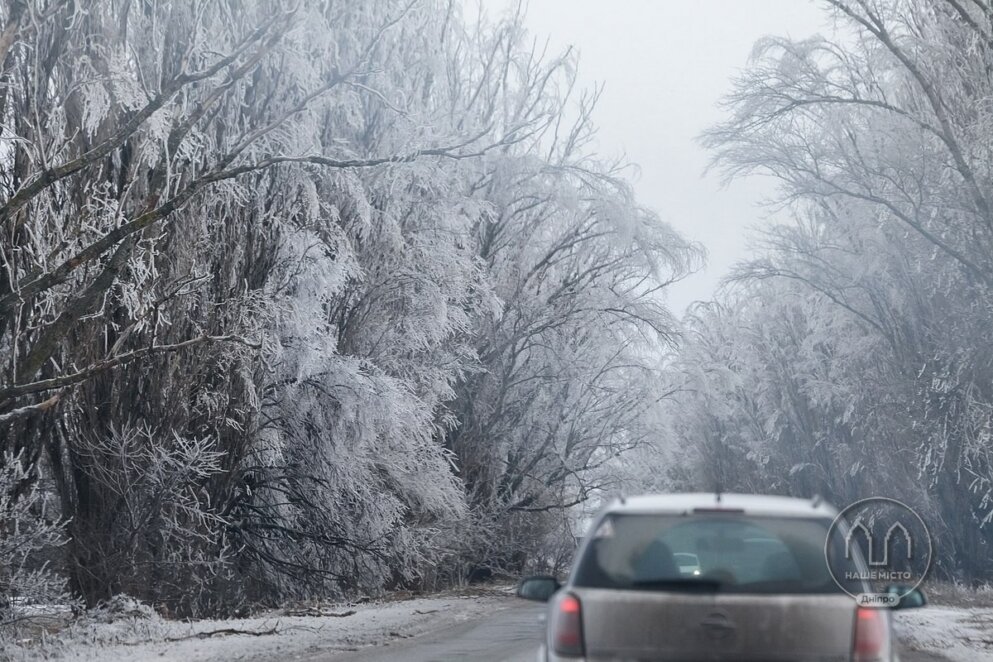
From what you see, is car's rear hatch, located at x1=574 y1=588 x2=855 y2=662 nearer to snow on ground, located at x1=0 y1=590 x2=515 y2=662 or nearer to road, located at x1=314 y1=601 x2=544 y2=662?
road, located at x1=314 y1=601 x2=544 y2=662

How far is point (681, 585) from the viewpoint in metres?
5.45

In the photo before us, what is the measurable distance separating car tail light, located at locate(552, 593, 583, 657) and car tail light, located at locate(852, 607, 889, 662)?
1.24m

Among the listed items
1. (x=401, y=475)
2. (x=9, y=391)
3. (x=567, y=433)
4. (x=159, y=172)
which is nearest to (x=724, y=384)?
(x=567, y=433)

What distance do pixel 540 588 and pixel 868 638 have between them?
78.8 inches

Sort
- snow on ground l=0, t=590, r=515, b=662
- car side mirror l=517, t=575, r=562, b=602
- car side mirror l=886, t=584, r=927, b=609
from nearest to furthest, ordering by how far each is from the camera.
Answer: car side mirror l=886, t=584, r=927, b=609, car side mirror l=517, t=575, r=562, b=602, snow on ground l=0, t=590, r=515, b=662

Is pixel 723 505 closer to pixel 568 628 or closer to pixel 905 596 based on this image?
pixel 568 628

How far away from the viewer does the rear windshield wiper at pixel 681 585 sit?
212 inches

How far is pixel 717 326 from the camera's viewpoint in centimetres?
5862

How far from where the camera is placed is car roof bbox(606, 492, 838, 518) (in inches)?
223

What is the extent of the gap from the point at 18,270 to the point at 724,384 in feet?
85.5

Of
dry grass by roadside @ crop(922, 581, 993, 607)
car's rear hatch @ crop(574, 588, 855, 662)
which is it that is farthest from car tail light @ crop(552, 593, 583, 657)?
dry grass by roadside @ crop(922, 581, 993, 607)

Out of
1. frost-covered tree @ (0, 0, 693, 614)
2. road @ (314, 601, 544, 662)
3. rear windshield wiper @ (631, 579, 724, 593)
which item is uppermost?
frost-covered tree @ (0, 0, 693, 614)

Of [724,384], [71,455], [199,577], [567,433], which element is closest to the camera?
[71,455]

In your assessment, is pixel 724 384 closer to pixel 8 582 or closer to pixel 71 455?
pixel 71 455
